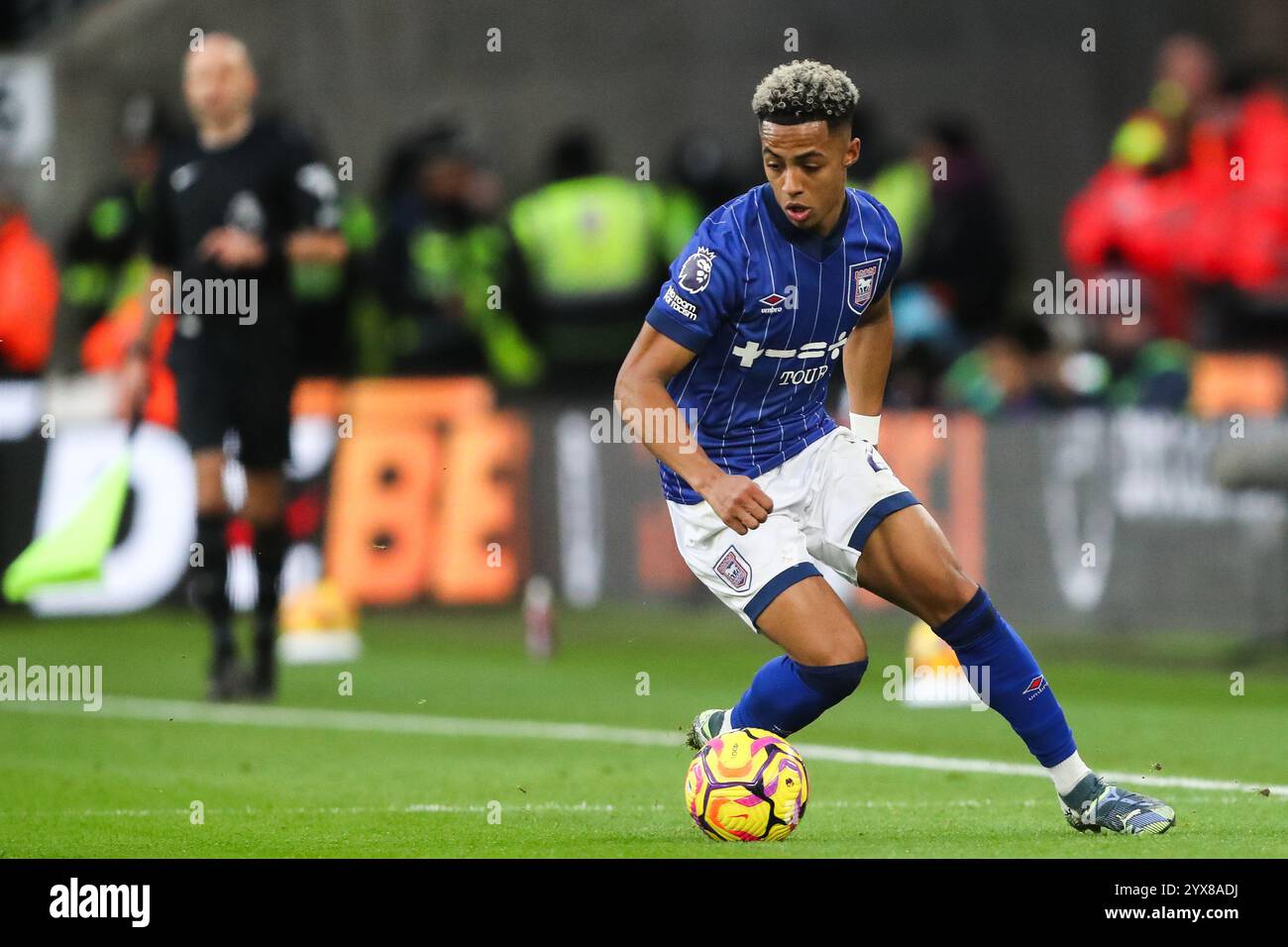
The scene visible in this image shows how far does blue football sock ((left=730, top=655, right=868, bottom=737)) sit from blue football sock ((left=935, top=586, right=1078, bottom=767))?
12.2 inches

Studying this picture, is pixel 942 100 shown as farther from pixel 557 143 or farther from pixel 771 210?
pixel 771 210

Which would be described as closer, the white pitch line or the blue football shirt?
the blue football shirt

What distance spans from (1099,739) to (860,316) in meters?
2.86

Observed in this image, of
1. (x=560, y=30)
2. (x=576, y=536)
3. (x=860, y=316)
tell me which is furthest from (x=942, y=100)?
(x=860, y=316)

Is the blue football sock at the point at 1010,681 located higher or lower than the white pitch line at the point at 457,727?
higher

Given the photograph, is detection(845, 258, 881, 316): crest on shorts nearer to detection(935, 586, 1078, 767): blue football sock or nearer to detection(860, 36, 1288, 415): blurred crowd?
detection(935, 586, 1078, 767): blue football sock

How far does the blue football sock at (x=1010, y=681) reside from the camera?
23.7ft

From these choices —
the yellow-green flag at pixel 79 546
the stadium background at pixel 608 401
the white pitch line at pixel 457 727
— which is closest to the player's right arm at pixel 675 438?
the stadium background at pixel 608 401

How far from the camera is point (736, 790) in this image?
711 centimetres

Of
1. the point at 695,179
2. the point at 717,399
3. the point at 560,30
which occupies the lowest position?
the point at 717,399

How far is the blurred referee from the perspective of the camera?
37.4 ft

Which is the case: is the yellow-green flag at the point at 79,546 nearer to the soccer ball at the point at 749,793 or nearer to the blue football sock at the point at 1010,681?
the soccer ball at the point at 749,793

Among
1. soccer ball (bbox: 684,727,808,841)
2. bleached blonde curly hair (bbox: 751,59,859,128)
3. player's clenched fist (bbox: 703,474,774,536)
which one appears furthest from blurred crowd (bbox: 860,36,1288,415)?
player's clenched fist (bbox: 703,474,774,536)

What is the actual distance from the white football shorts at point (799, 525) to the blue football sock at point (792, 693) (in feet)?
0.60
